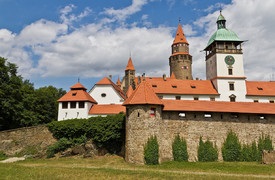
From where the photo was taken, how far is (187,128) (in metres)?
29.9

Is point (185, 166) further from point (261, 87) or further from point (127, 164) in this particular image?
point (261, 87)

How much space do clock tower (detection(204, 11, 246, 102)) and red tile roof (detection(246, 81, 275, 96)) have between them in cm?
103

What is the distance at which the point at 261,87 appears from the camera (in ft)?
148

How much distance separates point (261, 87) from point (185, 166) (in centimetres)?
2528

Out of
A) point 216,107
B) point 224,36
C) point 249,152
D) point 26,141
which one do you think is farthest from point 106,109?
point 224,36

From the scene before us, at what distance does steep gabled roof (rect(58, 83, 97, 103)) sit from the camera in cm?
3903

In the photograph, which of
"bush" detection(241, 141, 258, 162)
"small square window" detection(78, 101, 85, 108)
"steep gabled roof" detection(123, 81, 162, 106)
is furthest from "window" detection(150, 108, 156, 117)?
"small square window" detection(78, 101, 85, 108)

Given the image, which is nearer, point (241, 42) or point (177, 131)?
point (177, 131)

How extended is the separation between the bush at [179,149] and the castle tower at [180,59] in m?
39.5

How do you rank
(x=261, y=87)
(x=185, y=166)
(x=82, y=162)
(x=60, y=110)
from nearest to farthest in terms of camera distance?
(x=185, y=166)
(x=82, y=162)
(x=60, y=110)
(x=261, y=87)

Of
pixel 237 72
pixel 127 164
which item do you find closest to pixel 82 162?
pixel 127 164

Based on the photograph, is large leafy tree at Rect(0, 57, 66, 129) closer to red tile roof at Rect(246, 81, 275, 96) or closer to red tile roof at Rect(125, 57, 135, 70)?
red tile roof at Rect(125, 57, 135, 70)

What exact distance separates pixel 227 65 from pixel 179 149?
22.6m

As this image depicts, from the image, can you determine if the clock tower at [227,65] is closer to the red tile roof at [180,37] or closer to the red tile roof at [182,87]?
the red tile roof at [182,87]
